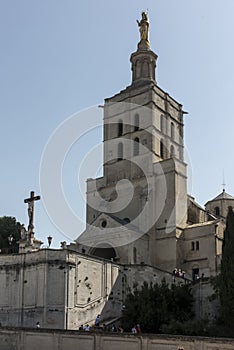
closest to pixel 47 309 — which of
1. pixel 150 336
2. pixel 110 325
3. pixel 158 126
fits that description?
pixel 110 325

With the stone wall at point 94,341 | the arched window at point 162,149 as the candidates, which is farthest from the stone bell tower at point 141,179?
the stone wall at point 94,341

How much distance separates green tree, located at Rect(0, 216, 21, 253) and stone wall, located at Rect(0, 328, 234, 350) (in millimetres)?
32578

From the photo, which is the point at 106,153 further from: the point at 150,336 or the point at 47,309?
the point at 150,336

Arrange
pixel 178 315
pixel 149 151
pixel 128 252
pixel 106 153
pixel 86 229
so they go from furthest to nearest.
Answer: pixel 106 153 < pixel 149 151 < pixel 86 229 < pixel 128 252 < pixel 178 315

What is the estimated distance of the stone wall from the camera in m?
19.6

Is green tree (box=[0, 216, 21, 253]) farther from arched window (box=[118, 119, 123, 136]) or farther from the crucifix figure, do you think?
arched window (box=[118, 119, 123, 136])

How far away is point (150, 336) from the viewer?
20.7m

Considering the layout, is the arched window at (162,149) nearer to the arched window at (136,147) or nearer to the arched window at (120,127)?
the arched window at (136,147)

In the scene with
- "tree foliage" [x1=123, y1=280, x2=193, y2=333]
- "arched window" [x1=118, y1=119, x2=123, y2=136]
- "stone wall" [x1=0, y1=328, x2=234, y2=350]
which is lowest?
"stone wall" [x1=0, y1=328, x2=234, y2=350]

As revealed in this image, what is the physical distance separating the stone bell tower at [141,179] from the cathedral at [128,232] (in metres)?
0.10

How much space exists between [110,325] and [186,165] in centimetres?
2523

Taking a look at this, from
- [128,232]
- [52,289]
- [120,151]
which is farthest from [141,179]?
[52,289]

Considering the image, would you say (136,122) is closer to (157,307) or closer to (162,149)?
(162,149)

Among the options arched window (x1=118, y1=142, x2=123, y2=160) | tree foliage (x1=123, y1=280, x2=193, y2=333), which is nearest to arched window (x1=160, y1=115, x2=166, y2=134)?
arched window (x1=118, y1=142, x2=123, y2=160)
